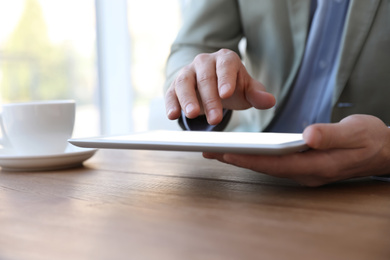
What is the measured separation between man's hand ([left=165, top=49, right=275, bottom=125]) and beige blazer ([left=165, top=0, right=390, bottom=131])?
364mm

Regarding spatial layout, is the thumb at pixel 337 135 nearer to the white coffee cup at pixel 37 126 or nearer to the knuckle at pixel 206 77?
the knuckle at pixel 206 77

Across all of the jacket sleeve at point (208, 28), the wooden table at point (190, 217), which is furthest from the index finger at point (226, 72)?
the jacket sleeve at point (208, 28)

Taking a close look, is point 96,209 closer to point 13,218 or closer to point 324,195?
point 13,218

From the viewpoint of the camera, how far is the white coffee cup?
26.6 inches

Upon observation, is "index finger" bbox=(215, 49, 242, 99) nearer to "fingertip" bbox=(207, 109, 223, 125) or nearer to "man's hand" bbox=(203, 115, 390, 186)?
"fingertip" bbox=(207, 109, 223, 125)

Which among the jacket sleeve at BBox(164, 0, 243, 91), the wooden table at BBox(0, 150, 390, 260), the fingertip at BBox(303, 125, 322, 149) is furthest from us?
the jacket sleeve at BBox(164, 0, 243, 91)

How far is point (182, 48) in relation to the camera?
1.21 meters

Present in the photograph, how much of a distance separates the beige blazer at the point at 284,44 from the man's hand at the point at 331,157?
0.54m

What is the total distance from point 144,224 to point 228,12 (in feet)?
3.31

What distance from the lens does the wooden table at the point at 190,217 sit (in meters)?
0.30

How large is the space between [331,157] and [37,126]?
18.0 inches

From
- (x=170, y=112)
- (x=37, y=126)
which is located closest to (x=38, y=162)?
(x=37, y=126)

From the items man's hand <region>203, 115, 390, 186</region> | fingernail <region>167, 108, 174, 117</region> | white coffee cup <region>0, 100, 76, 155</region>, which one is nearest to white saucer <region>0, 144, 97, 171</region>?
white coffee cup <region>0, 100, 76, 155</region>

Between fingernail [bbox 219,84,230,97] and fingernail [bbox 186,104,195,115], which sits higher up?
fingernail [bbox 219,84,230,97]
